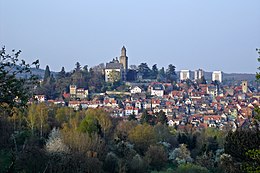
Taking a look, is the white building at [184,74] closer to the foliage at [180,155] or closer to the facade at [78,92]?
the facade at [78,92]

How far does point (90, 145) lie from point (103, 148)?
0.98 m

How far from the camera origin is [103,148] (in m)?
18.5

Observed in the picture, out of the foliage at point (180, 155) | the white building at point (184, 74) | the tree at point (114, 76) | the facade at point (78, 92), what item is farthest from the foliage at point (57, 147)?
the white building at point (184, 74)

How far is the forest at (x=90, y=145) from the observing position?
555 centimetres

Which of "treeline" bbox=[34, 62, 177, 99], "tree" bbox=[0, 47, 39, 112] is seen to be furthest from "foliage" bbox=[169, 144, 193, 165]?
"treeline" bbox=[34, 62, 177, 99]

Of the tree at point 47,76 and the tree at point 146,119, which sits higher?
the tree at point 47,76

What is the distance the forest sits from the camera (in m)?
5.55

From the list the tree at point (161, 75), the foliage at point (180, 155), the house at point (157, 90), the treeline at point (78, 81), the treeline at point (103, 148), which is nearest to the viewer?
the treeline at point (103, 148)

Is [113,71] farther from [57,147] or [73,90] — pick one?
[57,147]

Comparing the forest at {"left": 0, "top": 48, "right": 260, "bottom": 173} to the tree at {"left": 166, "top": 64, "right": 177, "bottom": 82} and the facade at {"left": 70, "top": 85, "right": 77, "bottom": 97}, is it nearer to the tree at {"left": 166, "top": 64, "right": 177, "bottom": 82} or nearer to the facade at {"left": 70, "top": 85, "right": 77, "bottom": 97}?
the facade at {"left": 70, "top": 85, "right": 77, "bottom": 97}

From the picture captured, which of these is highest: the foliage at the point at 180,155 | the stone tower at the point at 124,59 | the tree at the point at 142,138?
the stone tower at the point at 124,59

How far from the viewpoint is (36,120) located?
76.0ft

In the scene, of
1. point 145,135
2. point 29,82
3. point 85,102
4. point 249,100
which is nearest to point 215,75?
point 249,100

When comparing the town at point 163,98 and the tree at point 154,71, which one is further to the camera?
the tree at point 154,71
